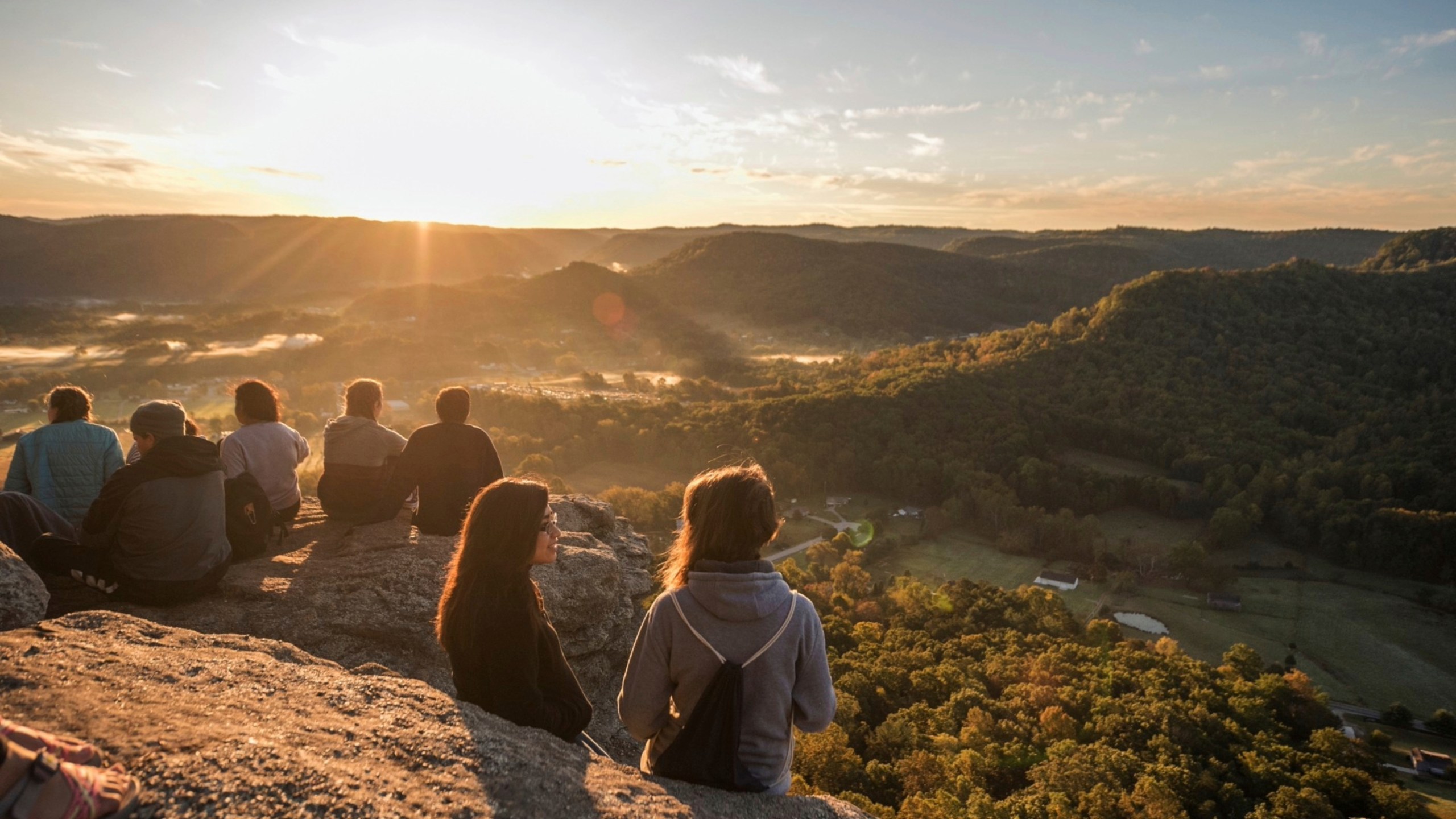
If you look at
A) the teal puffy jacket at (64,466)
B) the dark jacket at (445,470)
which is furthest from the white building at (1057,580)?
the teal puffy jacket at (64,466)

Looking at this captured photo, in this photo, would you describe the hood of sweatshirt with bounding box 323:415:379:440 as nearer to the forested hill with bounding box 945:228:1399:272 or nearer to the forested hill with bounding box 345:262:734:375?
the forested hill with bounding box 345:262:734:375

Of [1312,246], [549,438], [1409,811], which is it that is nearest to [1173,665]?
[1409,811]

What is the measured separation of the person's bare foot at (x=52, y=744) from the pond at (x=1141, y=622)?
41385mm

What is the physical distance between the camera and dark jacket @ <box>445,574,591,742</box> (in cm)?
426

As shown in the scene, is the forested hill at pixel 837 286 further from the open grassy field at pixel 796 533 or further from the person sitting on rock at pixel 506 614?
the person sitting on rock at pixel 506 614

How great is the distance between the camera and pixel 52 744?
284 centimetres

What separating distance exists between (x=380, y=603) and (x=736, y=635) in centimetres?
563

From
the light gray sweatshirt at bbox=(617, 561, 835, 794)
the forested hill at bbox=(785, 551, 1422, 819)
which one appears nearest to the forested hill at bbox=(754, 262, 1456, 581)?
the forested hill at bbox=(785, 551, 1422, 819)

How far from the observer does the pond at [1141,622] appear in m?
35.8

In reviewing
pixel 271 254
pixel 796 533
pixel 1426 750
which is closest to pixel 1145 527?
pixel 1426 750

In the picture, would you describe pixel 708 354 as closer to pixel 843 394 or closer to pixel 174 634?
pixel 843 394

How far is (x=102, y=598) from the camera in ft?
22.3

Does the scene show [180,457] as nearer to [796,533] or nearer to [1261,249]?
[796,533]

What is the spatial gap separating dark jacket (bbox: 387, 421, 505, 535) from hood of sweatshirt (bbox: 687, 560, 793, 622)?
5.11m
